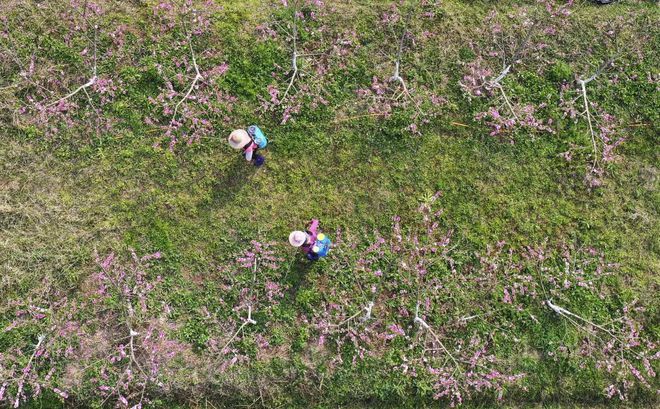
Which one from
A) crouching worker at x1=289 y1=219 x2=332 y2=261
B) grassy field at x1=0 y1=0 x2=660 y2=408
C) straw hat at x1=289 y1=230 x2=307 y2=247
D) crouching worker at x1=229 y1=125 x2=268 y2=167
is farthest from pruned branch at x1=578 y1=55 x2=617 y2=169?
crouching worker at x1=229 y1=125 x2=268 y2=167

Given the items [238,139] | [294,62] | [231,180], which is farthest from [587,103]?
[231,180]

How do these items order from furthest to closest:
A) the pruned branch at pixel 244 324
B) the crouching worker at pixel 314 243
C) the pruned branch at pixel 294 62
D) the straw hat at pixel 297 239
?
the pruned branch at pixel 294 62 < the pruned branch at pixel 244 324 < the crouching worker at pixel 314 243 < the straw hat at pixel 297 239

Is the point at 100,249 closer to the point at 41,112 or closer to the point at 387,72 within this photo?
the point at 41,112

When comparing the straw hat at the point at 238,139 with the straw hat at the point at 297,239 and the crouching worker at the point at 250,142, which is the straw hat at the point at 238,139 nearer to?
the crouching worker at the point at 250,142

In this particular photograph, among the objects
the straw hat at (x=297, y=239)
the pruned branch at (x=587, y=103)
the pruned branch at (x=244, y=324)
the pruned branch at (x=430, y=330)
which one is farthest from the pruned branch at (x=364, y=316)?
the pruned branch at (x=587, y=103)

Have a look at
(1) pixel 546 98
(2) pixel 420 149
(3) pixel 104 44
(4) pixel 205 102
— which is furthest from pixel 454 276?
(3) pixel 104 44

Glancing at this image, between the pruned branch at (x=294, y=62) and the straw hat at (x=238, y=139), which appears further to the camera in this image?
the pruned branch at (x=294, y=62)

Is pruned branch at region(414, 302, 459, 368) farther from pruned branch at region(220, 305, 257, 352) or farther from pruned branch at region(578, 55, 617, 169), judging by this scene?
pruned branch at region(578, 55, 617, 169)
